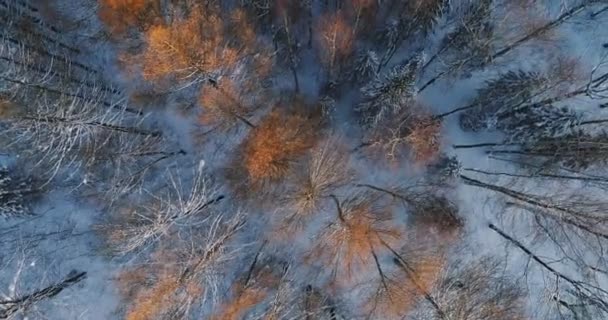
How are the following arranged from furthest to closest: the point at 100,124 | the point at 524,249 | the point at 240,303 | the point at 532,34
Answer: the point at 524,249, the point at 532,34, the point at 240,303, the point at 100,124

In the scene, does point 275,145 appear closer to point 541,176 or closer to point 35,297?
point 35,297

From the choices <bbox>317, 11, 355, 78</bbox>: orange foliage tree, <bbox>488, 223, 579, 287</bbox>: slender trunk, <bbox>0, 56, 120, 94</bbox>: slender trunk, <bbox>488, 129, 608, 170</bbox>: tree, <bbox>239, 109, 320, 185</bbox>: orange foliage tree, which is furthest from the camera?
<bbox>488, 223, 579, 287</bbox>: slender trunk

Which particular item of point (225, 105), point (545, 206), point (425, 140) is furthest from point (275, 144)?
point (545, 206)

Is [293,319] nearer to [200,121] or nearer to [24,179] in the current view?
[200,121]

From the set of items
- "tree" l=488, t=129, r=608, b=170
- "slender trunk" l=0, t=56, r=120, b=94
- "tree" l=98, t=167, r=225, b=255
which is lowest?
"tree" l=98, t=167, r=225, b=255

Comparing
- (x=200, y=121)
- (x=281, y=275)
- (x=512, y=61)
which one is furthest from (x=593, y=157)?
(x=200, y=121)

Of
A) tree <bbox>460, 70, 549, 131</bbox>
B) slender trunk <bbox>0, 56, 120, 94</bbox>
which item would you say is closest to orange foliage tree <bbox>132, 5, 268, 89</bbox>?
slender trunk <bbox>0, 56, 120, 94</bbox>

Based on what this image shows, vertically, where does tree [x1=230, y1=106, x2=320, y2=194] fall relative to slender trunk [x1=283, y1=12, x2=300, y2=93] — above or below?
below

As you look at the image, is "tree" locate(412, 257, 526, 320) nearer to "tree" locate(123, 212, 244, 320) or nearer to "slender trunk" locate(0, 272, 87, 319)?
"tree" locate(123, 212, 244, 320)

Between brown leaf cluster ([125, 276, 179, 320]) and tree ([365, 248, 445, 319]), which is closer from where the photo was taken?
brown leaf cluster ([125, 276, 179, 320])
